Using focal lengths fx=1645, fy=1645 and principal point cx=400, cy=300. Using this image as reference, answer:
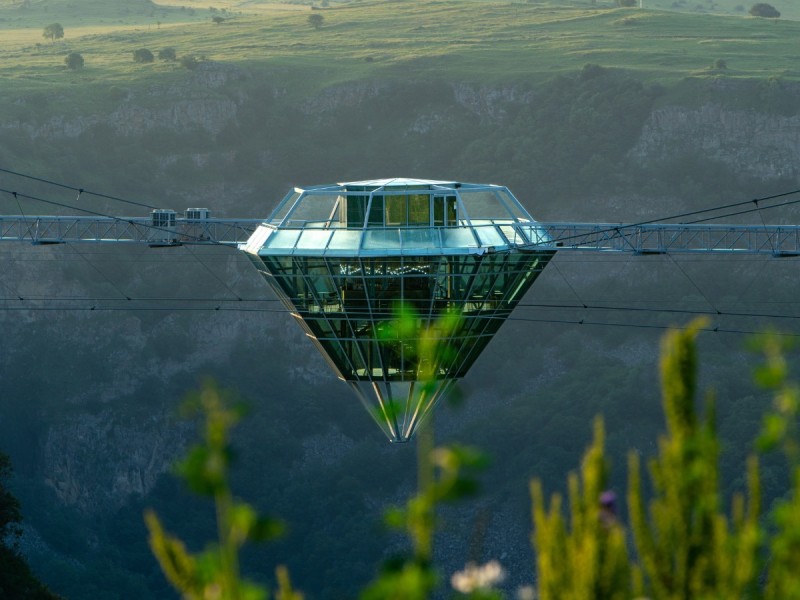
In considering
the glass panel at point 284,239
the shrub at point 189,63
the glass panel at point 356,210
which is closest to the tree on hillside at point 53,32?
the shrub at point 189,63

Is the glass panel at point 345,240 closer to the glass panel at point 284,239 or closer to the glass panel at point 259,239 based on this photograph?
the glass panel at point 284,239

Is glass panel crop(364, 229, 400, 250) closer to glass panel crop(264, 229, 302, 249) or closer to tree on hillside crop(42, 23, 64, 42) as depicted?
glass panel crop(264, 229, 302, 249)

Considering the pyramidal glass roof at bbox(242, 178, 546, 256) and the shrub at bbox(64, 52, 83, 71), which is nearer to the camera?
the pyramidal glass roof at bbox(242, 178, 546, 256)

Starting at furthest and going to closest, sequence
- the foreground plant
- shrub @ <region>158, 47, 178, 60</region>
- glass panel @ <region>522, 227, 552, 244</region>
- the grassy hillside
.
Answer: shrub @ <region>158, 47, 178, 60</region> → the grassy hillside → glass panel @ <region>522, 227, 552, 244</region> → the foreground plant

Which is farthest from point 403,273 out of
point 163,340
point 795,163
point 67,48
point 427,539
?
point 67,48

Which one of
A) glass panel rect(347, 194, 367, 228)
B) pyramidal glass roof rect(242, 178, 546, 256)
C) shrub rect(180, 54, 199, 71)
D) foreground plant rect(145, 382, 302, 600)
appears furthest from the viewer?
shrub rect(180, 54, 199, 71)

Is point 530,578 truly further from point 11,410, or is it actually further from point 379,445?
point 11,410

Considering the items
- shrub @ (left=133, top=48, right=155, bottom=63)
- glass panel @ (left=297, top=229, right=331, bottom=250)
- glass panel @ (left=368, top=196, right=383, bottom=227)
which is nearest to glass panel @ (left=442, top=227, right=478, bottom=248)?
glass panel @ (left=368, top=196, right=383, bottom=227)

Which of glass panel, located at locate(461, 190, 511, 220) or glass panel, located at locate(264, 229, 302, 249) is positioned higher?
glass panel, located at locate(461, 190, 511, 220)
